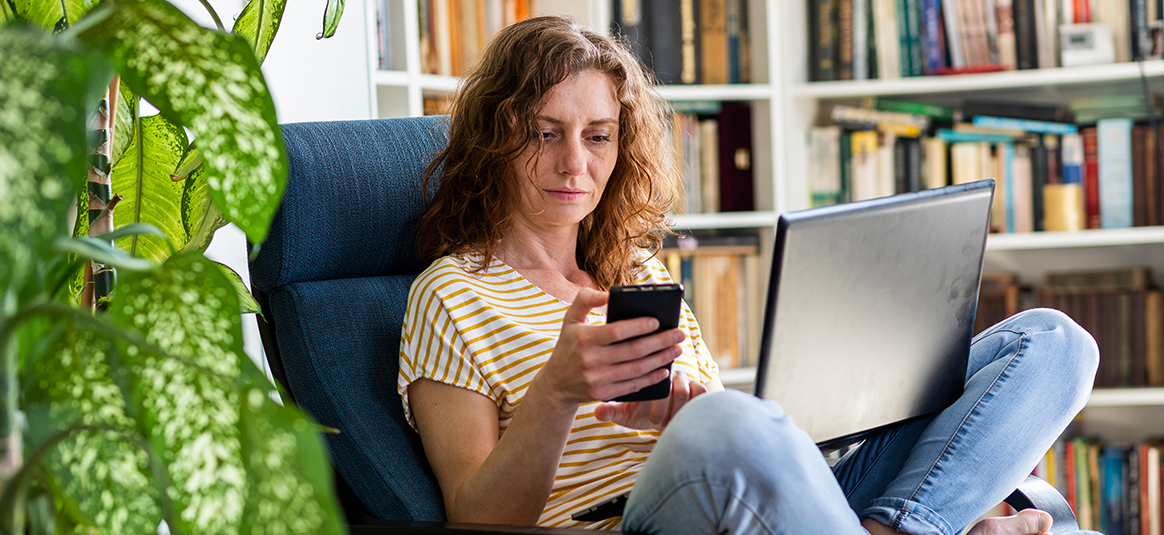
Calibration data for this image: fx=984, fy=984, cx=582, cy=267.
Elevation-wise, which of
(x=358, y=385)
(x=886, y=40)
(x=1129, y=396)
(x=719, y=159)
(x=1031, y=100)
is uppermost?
(x=886, y=40)

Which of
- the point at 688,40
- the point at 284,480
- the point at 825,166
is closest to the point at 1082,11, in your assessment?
the point at 825,166

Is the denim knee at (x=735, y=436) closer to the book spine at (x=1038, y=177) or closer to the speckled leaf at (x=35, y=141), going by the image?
the speckled leaf at (x=35, y=141)

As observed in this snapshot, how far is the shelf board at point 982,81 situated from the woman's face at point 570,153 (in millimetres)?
1192

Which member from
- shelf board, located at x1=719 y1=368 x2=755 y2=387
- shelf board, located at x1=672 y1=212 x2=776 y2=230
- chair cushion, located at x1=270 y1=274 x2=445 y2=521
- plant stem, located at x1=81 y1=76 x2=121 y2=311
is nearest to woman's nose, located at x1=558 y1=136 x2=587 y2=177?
chair cushion, located at x1=270 y1=274 x2=445 y2=521

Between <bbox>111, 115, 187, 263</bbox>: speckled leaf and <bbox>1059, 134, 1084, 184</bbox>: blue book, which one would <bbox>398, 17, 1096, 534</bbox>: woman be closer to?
<bbox>111, 115, 187, 263</bbox>: speckled leaf

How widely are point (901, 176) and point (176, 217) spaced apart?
5.95ft

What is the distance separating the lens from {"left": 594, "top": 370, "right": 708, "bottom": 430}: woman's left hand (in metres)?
1.05

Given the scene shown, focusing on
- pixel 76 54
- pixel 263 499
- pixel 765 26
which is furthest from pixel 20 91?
pixel 765 26

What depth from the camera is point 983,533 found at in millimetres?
1082

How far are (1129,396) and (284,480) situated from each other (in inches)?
86.7

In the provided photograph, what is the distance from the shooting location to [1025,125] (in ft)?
7.53

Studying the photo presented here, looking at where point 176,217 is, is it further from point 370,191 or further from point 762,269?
point 762,269

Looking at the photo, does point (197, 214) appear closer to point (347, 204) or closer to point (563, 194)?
point (347, 204)

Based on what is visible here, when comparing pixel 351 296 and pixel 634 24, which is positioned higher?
pixel 634 24
